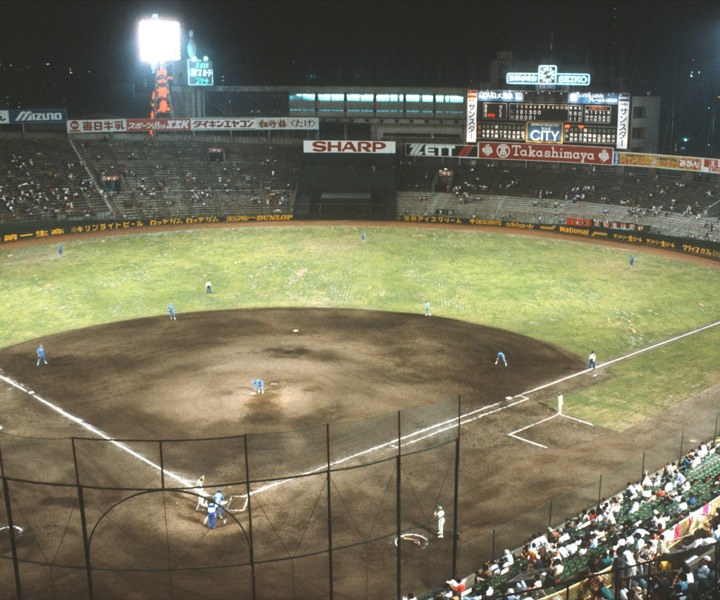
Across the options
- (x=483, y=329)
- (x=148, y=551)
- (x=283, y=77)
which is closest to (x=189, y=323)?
(x=483, y=329)

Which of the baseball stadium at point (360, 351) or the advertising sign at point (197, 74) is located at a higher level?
the advertising sign at point (197, 74)

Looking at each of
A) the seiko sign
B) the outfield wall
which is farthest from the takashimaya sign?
the seiko sign

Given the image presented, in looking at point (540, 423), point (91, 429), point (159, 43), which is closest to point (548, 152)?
point (159, 43)

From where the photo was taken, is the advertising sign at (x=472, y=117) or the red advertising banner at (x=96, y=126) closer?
the advertising sign at (x=472, y=117)

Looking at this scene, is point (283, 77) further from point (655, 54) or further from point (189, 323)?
point (189, 323)

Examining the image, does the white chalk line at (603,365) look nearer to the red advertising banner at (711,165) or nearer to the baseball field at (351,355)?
the baseball field at (351,355)

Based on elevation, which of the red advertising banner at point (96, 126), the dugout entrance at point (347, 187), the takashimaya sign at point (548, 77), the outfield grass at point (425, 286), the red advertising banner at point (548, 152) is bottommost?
the outfield grass at point (425, 286)

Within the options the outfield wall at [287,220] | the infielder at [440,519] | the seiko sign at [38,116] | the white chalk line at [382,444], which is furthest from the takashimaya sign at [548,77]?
the infielder at [440,519]

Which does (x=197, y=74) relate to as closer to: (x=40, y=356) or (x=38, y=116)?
(x=38, y=116)
